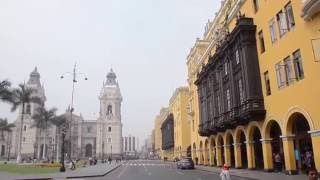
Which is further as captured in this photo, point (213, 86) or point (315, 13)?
point (213, 86)

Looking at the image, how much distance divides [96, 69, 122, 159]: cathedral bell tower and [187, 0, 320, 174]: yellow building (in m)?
108

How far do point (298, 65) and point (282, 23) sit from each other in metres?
4.22

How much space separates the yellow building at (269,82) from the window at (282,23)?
77 mm

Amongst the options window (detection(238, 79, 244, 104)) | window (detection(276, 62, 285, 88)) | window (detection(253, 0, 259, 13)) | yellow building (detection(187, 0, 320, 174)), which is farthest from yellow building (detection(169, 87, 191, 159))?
window (detection(276, 62, 285, 88))

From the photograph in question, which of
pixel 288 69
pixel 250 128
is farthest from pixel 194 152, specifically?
pixel 288 69

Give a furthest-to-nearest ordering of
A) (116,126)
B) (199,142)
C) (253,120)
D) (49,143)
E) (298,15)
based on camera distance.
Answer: (116,126), (49,143), (199,142), (253,120), (298,15)

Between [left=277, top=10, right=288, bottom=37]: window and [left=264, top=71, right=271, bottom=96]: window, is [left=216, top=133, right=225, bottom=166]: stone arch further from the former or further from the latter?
[left=277, top=10, right=288, bottom=37]: window

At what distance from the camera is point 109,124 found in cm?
15175

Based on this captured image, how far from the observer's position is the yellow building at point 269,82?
2378 cm

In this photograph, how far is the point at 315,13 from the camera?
72.9 ft

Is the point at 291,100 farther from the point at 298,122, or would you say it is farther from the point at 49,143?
the point at 49,143

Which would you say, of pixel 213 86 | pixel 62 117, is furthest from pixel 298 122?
pixel 62 117

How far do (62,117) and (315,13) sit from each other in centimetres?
Result: 7838

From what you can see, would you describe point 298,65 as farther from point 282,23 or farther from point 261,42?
point 261,42
